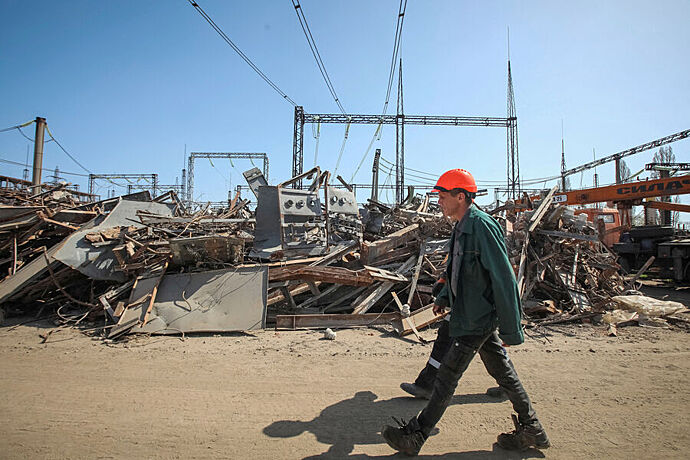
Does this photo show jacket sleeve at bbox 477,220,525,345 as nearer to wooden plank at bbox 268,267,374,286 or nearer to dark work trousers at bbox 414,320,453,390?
dark work trousers at bbox 414,320,453,390

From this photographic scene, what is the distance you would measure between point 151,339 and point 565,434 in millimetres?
5336

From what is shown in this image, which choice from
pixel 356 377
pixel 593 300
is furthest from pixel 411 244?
pixel 356 377

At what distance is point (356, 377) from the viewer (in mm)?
3941

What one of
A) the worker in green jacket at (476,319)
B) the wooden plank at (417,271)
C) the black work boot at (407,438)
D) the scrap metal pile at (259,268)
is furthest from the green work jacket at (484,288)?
the wooden plank at (417,271)

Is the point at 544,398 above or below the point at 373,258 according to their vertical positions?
below

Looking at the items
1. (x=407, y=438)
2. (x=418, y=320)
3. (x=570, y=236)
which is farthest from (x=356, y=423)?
(x=570, y=236)

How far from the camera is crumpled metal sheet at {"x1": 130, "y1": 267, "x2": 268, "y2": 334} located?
5518mm

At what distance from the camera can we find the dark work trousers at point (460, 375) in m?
2.38

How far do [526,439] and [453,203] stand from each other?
1.79 m

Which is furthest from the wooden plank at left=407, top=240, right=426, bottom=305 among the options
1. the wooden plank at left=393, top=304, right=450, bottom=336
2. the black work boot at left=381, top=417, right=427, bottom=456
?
the black work boot at left=381, top=417, right=427, bottom=456

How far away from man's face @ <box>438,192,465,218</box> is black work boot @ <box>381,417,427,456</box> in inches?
60.9

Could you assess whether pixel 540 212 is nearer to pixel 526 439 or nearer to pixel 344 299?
pixel 344 299

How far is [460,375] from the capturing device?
238 centimetres

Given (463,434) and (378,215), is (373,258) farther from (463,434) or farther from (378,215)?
(463,434)
